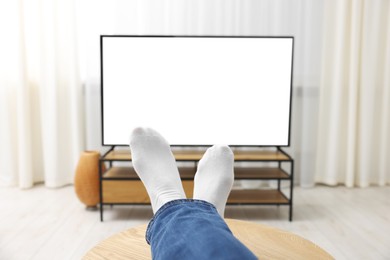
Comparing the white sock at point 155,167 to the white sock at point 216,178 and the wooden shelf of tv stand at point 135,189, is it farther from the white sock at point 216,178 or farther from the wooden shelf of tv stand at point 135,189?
the wooden shelf of tv stand at point 135,189

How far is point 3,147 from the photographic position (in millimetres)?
3113

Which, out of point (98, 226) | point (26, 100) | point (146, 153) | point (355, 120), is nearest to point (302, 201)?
point (355, 120)

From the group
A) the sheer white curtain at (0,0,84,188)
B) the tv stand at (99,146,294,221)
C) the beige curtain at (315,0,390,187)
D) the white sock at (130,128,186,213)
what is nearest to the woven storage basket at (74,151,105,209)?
the tv stand at (99,146,294,221)

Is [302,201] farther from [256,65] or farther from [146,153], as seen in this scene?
[146,153]

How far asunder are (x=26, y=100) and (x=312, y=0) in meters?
2.07

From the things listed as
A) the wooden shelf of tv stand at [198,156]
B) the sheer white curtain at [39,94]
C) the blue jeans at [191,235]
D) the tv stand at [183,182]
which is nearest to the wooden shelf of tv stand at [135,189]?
the tv stand at [183,182]

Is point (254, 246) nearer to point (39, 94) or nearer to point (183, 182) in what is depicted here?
point (183, 182)

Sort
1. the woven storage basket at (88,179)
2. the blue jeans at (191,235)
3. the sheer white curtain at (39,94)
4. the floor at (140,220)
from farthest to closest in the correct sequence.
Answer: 1. the sheer white curtain at (39,94)
2. the woven storage basket at (88,179)
3. the floor at (140,220)
4. the blue jeans at (191,235)

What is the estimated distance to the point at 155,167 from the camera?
1.57 metres

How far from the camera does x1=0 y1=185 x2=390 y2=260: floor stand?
2092 millimetres

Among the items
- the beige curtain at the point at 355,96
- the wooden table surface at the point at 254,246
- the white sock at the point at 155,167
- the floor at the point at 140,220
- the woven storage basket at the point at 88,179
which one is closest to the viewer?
the wooden table surface at the point at 254,246

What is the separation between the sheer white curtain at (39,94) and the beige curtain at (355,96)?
178 cm

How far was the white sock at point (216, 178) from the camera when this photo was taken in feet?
4.69

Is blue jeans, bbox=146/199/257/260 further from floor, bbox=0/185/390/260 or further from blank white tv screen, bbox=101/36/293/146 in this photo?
blank white tv screen, bbox=101/36/293/146
